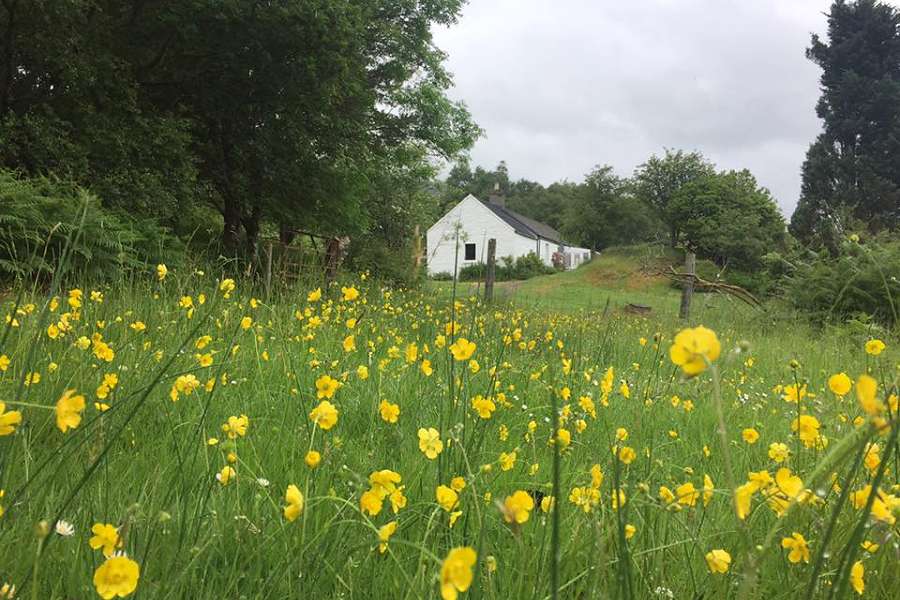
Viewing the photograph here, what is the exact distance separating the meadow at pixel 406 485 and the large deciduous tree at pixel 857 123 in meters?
28.5

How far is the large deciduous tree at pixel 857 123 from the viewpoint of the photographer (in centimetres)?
2661

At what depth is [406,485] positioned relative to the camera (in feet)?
5.39

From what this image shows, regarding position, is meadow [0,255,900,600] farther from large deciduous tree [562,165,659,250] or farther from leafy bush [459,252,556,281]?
large deciduous tree [562,165,659,250]

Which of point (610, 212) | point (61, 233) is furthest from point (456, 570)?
point (610, 212)

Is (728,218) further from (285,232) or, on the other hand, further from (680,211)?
(285,232)

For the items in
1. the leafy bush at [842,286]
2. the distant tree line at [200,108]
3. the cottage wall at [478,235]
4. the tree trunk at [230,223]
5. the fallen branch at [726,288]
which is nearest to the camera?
the fallen branch at [726,288]

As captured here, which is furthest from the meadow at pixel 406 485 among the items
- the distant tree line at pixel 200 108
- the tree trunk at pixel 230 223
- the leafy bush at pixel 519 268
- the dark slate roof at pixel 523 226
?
the dark slate roof at pixel 523 226

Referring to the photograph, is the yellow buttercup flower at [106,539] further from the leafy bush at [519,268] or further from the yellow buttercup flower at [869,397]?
the leafy bush at [519,268]

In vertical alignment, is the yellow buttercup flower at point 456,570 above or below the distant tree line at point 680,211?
below

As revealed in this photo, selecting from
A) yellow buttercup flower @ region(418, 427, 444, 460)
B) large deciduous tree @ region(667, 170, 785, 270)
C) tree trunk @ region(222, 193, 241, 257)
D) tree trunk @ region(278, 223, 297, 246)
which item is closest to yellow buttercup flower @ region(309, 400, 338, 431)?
yellow buttercup flower @ region(418, 427, 444, 460)

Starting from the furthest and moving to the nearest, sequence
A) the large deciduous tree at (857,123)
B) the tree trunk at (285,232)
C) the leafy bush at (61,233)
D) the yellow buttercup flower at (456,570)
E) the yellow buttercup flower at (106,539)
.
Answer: the large deciduous tree at (857,123), the tree trunk at (285,232), the leafy bush at (61,233), the yellow buttercup flower at (106,539), the yellow buttercup flower at (456,570)

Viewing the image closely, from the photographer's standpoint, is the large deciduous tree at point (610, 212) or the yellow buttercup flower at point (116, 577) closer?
the yellow buttercup flower at point (116, 577)

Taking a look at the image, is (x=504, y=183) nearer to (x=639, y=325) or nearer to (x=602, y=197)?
(x=602, y=197)

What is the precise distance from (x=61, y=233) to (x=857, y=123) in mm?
31671
